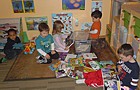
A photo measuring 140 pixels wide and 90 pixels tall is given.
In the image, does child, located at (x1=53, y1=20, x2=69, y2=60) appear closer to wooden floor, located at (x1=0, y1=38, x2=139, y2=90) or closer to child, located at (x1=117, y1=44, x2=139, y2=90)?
wooden floor, located at (x1=0, y1=38, x2=139, y2=90)

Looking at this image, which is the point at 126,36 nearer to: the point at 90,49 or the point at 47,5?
the point at 90,49

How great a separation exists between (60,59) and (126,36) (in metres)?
1.00

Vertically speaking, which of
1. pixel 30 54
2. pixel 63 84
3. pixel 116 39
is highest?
pixel 116 39

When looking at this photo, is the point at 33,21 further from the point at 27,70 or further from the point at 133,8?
the point at 133,8

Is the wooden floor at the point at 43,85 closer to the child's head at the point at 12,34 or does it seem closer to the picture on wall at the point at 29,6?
the child's head at the point at 12,34

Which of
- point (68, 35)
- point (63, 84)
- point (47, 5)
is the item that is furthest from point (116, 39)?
point (47, 5)

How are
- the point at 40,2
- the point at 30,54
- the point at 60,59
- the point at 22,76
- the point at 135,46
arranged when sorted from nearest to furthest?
the point at 135,46 → the point at 22,76 → the point at 60,59 → the point at 30,54 → the point at 40,2

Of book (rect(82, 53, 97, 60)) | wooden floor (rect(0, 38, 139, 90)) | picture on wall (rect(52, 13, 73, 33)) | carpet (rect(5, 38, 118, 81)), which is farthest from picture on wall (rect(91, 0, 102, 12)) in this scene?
wooden floor (rect(0, 38, 139, 90))

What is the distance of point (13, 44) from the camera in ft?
8.94

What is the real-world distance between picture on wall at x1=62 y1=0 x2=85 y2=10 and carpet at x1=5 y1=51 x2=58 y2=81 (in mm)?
1080

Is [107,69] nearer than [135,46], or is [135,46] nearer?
[135,46]

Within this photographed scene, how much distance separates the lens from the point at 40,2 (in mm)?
2945

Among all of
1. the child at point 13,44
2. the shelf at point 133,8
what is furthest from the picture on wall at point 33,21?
the shelf at point 133,8

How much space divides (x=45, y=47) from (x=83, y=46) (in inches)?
23.8
